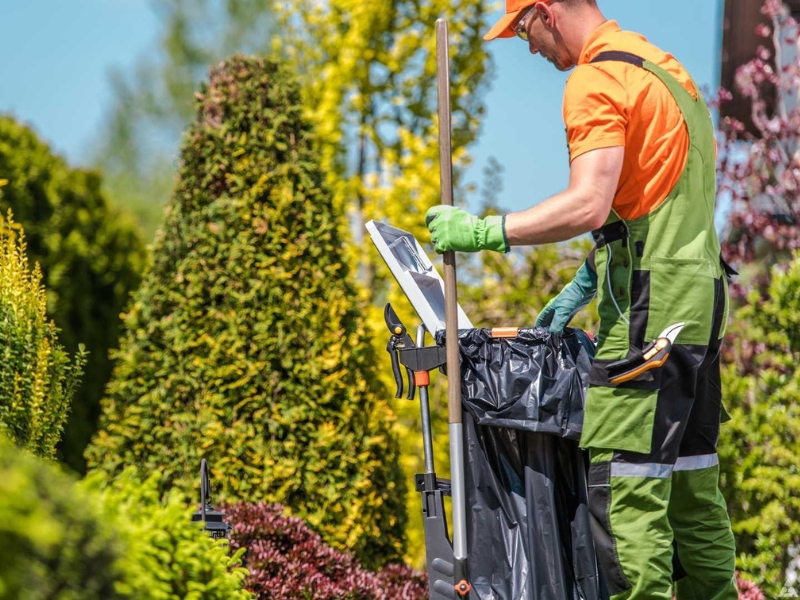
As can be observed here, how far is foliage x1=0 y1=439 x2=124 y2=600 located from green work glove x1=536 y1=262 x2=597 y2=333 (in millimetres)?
1699

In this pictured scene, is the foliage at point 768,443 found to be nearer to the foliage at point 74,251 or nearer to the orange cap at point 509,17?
the orange cap at point 509,17

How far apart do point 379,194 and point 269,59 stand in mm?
2392

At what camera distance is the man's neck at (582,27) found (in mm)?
2574

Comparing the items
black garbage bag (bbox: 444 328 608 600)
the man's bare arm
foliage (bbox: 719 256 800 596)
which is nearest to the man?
the man's bare arm

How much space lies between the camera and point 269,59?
4.16 metres

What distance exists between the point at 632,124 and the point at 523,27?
0.47 metres

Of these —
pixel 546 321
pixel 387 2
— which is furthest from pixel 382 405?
pixel 387 2

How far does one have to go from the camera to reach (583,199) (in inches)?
91.4

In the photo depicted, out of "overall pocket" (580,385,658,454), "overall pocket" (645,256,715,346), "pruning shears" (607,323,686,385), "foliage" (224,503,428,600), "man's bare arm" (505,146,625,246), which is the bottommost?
"foliage" (224,503,428,600)

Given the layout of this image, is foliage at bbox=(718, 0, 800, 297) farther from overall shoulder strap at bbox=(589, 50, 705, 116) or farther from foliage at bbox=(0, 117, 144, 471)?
foliage at bbox=(0, 117, 144, 471)

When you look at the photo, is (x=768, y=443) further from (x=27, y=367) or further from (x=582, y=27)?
(x=27, y=367)

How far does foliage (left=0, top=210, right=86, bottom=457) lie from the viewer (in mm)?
2725

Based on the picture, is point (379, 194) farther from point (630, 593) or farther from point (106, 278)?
point (630, 593)

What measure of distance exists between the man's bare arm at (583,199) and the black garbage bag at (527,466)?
0.38 m
